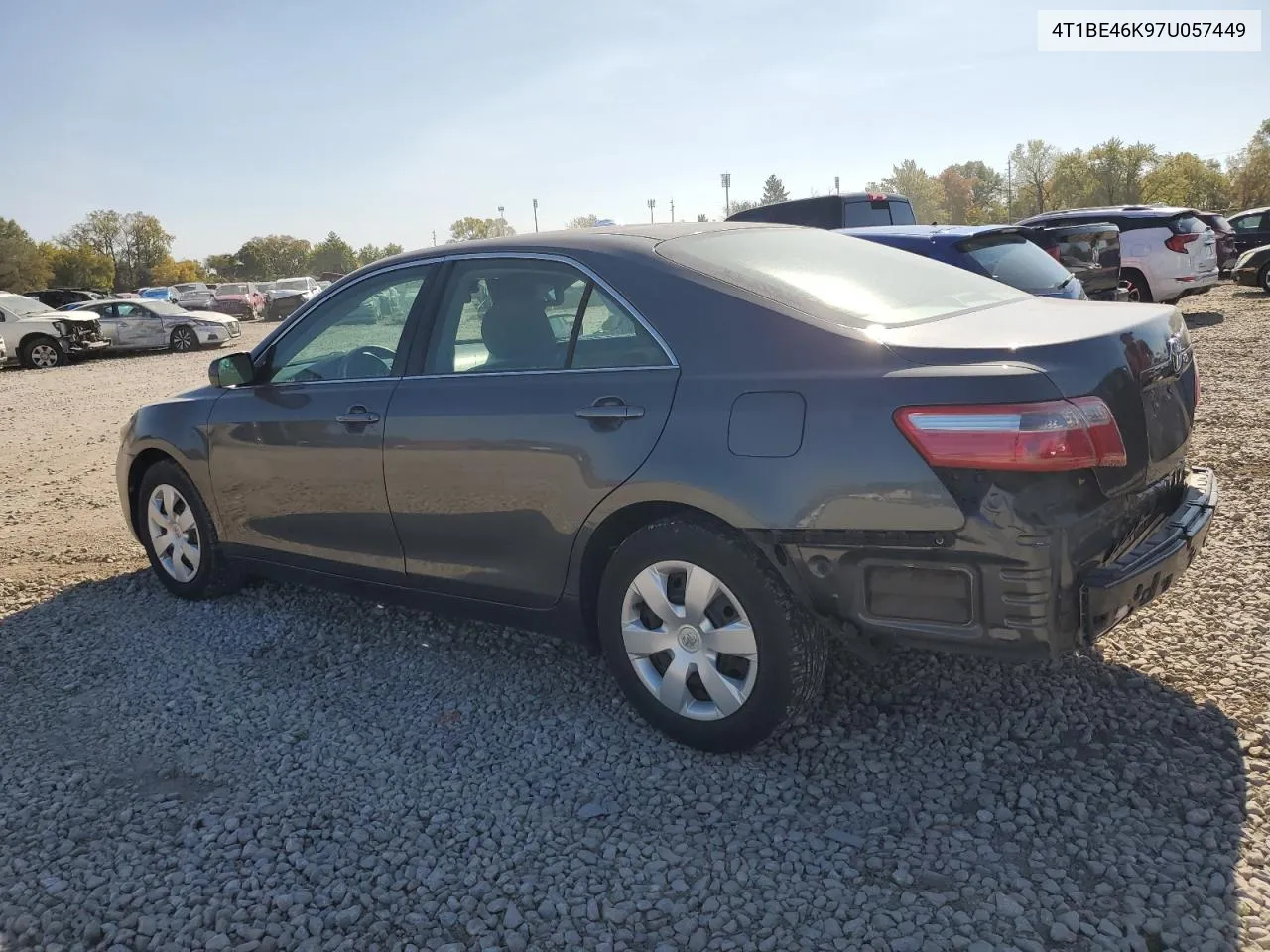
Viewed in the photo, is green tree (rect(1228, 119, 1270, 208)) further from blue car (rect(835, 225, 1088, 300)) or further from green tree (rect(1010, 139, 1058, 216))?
blue car (rect(835, 225, 1088, 300))

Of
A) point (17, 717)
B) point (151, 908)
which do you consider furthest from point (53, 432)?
point (151, 908)

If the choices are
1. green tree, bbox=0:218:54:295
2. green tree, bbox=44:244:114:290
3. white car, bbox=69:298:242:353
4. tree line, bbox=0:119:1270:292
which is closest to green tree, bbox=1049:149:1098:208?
tree line, bbox=0:119:1270:292

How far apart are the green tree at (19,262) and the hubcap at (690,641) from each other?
82.5 meters

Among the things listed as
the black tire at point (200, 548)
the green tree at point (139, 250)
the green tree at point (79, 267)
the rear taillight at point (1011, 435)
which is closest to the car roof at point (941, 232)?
the black tire at point (200, 548)

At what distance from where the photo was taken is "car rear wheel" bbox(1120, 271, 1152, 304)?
14.0 metres

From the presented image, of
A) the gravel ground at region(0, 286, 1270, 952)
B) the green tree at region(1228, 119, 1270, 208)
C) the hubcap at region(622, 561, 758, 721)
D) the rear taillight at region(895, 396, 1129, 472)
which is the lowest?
the gravel ground at region(0, 286, 1270, 952)

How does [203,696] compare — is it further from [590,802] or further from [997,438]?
[997,438]

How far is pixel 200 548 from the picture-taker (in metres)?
4.72

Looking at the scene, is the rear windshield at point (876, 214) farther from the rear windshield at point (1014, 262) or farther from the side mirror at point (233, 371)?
the side mirror at point (233, 371)

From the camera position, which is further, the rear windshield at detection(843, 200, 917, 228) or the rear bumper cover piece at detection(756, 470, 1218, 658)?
the rear windshield at detection(843, 200, 917, 228)

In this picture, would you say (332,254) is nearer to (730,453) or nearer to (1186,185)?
(1186,185)

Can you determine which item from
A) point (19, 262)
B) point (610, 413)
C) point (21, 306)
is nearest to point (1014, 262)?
point (610, 413)

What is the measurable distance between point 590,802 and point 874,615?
1.03 m

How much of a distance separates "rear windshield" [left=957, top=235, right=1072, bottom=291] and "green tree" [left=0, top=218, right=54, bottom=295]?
263 ft
